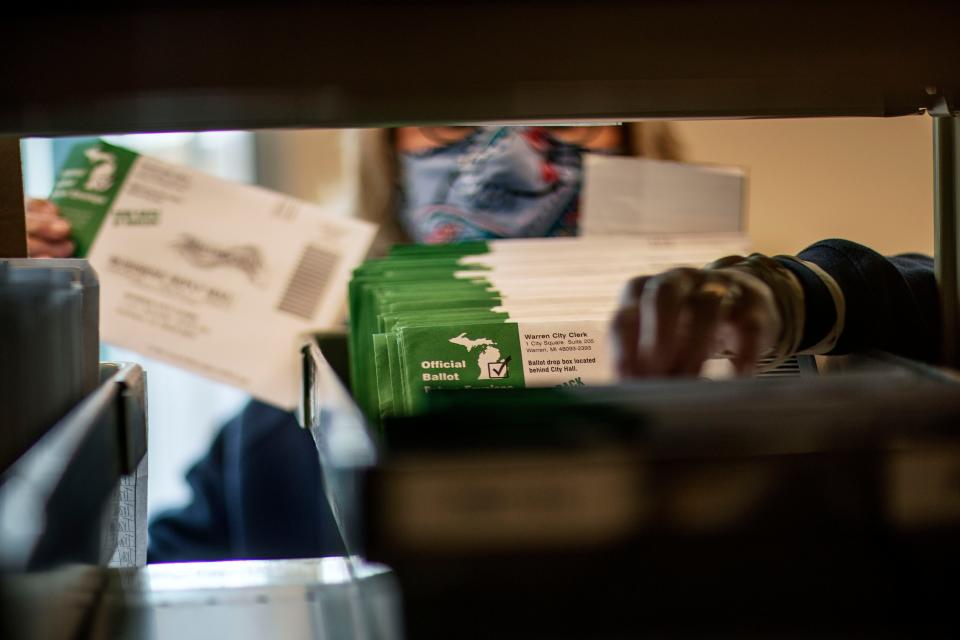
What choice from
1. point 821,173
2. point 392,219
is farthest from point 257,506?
point 821,173

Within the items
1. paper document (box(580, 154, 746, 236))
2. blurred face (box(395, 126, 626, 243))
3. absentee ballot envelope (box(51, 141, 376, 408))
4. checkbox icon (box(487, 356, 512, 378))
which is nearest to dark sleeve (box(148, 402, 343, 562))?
absentee ballot envelope (box(51, 141, 376, 408))

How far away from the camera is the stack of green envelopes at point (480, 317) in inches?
18.6

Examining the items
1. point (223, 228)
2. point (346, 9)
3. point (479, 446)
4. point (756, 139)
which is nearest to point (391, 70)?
point (346, 9)

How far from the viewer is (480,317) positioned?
0.51 metres

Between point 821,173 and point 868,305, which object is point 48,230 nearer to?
point 868,305

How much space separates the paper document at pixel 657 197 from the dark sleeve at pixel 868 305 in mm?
894

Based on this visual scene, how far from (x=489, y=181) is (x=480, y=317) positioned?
28.0 inches

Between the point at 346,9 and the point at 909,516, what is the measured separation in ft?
0.91

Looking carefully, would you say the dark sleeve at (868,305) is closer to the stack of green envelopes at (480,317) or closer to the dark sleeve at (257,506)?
the stack of green envelopes at (480,317)

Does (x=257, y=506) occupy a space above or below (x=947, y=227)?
below

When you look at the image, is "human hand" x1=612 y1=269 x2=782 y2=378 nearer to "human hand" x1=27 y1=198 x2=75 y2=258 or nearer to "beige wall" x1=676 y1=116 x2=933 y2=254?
"human hand" x1=27 y1=198 x2=75 y2=258

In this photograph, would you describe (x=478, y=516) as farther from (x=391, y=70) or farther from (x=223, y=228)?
(x=223, y=228)

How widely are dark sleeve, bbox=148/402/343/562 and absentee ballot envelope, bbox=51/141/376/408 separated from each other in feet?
0.54

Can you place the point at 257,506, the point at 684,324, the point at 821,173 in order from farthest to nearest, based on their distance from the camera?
the point at 821,173
the point at 257,506
the point at 684,324
